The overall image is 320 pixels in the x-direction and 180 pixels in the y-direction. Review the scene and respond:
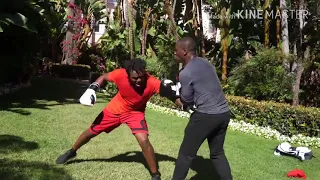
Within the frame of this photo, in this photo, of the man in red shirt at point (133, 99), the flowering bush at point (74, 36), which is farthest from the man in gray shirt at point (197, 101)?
the flowering bush at point (74, 36)

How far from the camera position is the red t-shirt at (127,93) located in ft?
15.8

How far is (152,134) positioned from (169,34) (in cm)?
731

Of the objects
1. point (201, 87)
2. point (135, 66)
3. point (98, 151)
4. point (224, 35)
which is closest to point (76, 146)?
point (98, 151)

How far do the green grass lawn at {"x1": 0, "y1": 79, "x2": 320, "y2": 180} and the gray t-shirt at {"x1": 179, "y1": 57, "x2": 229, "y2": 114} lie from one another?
1373 mm

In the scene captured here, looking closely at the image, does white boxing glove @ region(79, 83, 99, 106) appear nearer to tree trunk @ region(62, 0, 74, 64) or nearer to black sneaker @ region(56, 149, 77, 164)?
black sneaker @ region(56, 149, 77, 164)

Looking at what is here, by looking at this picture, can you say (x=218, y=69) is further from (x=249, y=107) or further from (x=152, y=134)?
(x=152, y=134)

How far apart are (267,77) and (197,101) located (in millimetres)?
6353

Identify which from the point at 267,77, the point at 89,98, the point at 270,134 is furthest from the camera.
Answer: the point at 267,77

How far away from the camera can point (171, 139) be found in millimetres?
7418

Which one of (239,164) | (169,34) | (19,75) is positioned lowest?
(239,164)

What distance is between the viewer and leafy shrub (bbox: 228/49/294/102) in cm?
984

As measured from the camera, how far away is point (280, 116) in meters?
8.67

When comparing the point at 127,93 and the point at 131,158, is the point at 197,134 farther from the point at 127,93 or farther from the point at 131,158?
the point at 131,158

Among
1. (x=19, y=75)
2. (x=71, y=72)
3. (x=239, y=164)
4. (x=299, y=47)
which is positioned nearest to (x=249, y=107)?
(x=299, y=47)
